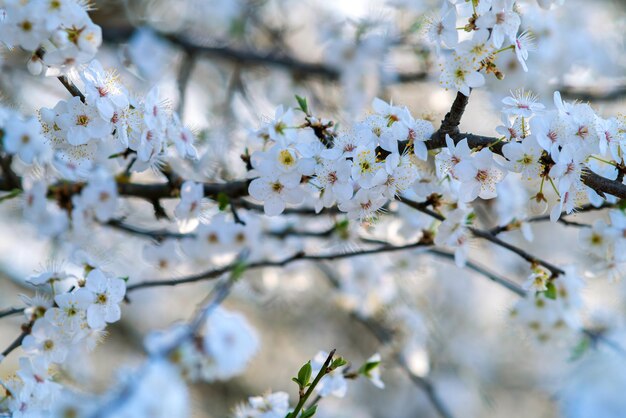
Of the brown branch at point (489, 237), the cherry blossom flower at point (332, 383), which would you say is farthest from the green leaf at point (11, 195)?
the brown branch at point (489, 237)

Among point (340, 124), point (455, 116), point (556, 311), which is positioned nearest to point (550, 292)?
point (556, 311)

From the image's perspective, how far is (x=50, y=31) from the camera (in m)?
1.34

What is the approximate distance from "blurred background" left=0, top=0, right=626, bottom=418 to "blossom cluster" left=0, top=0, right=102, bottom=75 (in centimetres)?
55

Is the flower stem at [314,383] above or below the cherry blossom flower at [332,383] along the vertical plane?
above

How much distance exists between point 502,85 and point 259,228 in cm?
116

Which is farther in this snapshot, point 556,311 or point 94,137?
point 556,311

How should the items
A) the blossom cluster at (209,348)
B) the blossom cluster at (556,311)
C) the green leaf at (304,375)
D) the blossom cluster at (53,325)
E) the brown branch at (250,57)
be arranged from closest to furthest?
the green leaf at (304,375) < the blossom cluster at (53,325) < the blossom cluster at (556,311) < the blossom cluster at (209,348) < the brown branch at (250,57)

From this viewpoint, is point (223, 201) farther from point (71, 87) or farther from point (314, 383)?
point (314, 383)

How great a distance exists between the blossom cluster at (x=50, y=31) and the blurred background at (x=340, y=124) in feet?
1.80

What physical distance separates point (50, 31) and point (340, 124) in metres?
1.17

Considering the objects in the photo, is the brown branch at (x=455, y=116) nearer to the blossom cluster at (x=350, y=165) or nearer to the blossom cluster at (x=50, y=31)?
the blossom cluster at (x=350, y=165)

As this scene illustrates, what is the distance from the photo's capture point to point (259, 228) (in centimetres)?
236

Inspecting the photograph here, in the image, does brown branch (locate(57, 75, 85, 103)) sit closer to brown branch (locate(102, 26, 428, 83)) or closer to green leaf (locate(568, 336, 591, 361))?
brown branch (locate(102, 26, 428, 83))

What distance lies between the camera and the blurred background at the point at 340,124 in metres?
2.66
